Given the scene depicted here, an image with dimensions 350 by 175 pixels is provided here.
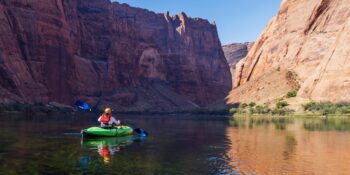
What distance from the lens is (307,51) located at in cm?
12950

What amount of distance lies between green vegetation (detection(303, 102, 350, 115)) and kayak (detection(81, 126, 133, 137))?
62.6 meters

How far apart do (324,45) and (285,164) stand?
105 metres

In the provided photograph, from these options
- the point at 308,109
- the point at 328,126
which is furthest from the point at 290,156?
the point at 308,109

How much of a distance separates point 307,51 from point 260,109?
1063 inches

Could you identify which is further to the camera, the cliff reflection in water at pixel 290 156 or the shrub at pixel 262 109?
the shrub at pixel 262 109

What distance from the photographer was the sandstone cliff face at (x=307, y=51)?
361 ft

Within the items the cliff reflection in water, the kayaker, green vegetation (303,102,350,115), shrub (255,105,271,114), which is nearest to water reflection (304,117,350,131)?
green vegetation (303,102,350,115)

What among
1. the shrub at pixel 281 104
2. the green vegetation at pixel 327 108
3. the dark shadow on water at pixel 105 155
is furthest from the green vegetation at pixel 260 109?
the dark shadow on water at pixel 105 155

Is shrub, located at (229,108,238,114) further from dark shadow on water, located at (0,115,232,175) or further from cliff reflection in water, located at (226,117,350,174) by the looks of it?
dark shadow on water, located at (0,115,232,175)

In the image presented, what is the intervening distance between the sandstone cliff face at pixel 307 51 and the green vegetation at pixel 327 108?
3.98 m

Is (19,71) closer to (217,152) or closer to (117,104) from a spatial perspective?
(117,104)

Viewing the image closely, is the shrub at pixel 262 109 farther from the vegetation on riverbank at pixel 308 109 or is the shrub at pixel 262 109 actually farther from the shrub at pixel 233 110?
the shrub at pixel 233 110

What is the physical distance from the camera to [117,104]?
17025 centimetres

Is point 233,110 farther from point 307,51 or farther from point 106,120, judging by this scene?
point 106,120
